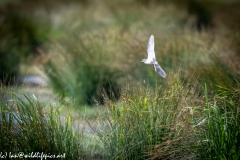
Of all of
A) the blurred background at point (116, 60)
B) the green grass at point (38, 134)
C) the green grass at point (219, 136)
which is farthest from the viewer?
the blurred background at point (116, 60)

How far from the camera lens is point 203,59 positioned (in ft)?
29.0

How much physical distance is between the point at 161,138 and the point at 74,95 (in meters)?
5.10

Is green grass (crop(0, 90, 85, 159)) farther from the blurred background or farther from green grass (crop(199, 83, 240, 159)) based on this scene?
green grass (crop(199, 83, 240, 159))

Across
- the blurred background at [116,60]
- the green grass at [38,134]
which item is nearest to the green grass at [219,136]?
the blurred background at [116,60]

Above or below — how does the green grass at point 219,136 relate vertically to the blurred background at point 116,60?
below

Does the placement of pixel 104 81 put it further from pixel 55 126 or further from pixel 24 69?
pixel 55 126

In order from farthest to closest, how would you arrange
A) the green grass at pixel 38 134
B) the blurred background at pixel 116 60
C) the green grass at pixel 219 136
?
the blurred background at pixel 116 60
the green grass at pixel 38 134
the green grass at pixel 219 136

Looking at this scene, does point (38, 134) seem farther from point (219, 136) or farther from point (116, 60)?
point (116, 60)

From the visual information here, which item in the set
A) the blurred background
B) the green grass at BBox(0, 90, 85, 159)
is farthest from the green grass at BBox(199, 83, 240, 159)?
the green grass at BBox(0, 90, 85, 159)

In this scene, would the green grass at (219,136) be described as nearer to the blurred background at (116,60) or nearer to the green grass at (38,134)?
the blurred background at (116,60)

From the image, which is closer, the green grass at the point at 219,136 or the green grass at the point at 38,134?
the green grass at the point at 219,136

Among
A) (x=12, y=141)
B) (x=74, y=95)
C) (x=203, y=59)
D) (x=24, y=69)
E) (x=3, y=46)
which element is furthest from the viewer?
(x=24, y=69)

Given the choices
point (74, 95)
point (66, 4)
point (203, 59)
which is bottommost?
point (74, 95)

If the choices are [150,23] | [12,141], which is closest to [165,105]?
[12,141]
